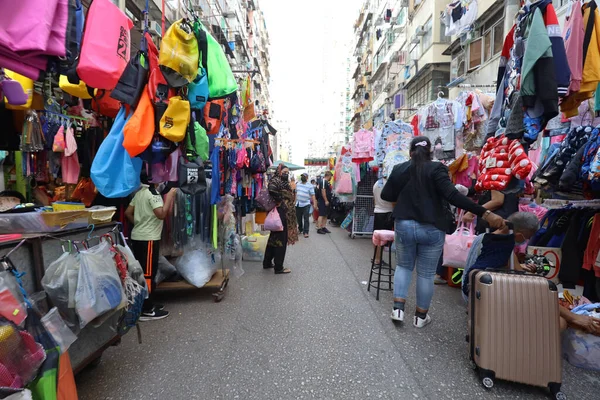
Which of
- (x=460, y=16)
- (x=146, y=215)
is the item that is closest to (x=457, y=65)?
(x=460, y=16)

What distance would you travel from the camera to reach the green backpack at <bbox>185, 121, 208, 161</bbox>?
10.2 ft

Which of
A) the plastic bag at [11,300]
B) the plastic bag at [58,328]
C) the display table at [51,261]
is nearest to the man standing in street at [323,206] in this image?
the display table at [51,261]

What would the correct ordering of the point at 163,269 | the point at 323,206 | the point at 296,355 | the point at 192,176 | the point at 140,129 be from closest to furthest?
1. the point at 140,129
2. the point at 296,355
3. the point at 192,176
4. the point at 163,269
5. the point at 323,206

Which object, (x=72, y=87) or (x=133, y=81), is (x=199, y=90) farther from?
(x=72, y=87)

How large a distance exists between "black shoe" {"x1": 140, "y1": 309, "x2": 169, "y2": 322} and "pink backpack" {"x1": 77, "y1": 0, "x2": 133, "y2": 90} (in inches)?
98.0

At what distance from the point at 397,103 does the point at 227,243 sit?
72.3 ft

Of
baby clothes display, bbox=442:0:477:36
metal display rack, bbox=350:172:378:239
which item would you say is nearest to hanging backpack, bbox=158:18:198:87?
metal display rack, bbox=350:172:378:239

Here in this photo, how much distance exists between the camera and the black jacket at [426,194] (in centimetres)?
318

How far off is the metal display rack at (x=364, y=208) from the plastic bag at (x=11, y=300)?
28.7ft

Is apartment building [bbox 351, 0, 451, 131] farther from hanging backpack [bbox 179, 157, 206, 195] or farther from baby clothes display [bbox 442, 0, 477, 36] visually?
hanging backpack [bbox 179, 157, 206, 195]

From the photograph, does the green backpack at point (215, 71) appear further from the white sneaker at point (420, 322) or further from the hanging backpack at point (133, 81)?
the white sneaker at point (420, 322)

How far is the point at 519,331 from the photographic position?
93.4 inches

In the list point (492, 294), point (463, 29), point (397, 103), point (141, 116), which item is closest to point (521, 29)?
point (492, 294)

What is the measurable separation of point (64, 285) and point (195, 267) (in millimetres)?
2505
